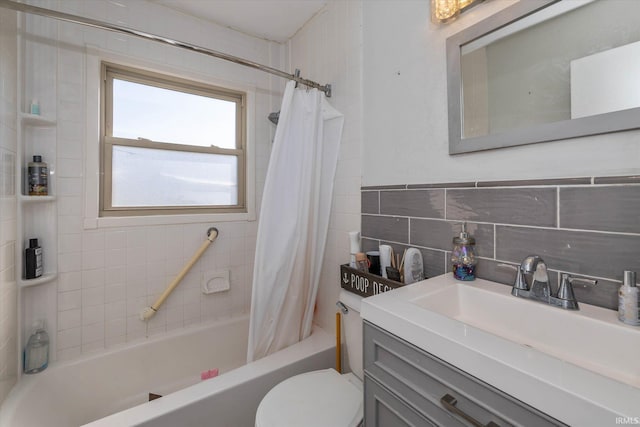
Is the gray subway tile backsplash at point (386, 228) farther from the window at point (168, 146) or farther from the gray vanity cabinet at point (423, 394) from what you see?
the window at point (168, 146)

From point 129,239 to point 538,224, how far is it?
199cm

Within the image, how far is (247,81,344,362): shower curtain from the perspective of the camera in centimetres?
143

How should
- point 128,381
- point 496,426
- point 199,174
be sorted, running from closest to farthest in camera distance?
point 496,426 < point 128,381 < point 199,174

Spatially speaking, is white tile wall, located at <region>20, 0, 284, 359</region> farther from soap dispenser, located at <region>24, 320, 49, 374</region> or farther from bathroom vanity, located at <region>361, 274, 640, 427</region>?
bathroom vanity, located at <region>361, 274, 640, 427</region>

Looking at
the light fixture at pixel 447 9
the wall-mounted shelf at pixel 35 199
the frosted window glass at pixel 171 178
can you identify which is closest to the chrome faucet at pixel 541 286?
the light fixture at pixel 447 9

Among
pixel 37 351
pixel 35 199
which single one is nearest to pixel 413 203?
pixel 35 199

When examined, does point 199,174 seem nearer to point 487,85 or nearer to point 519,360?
point 487,85

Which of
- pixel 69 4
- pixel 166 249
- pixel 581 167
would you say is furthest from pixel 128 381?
pixel 581 167

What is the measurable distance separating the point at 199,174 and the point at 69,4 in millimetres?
1091

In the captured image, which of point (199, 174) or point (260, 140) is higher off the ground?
point (260, 140)

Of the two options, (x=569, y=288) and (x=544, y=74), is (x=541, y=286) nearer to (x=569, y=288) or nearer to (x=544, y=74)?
(x=569, y=288)

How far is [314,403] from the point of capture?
0.98 metres

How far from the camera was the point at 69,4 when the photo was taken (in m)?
1.47

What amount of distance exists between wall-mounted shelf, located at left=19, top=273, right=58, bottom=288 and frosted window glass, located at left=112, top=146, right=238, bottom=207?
467 mm
